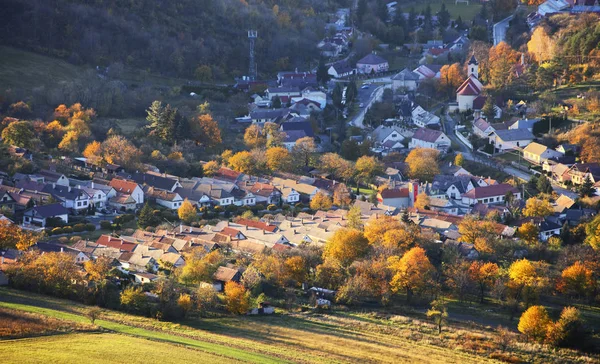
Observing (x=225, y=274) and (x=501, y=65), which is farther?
(x=501, y=65)

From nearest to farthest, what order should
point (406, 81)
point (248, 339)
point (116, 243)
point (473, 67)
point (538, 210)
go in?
point (248, 339), point (116, 243), point (538, 210), point (473, 67), point (406, 81)

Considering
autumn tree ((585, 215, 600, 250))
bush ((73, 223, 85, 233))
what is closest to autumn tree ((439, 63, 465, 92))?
autumn tree ((585, 215, 600, 250))

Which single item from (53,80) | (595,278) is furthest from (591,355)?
(53,80)

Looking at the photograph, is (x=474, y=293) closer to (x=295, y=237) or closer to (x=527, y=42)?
(x=295, y=237)

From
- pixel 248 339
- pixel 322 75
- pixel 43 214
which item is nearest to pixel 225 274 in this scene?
pixel 248 339

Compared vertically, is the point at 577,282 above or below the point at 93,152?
below

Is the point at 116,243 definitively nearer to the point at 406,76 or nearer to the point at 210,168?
the point at 210,168
